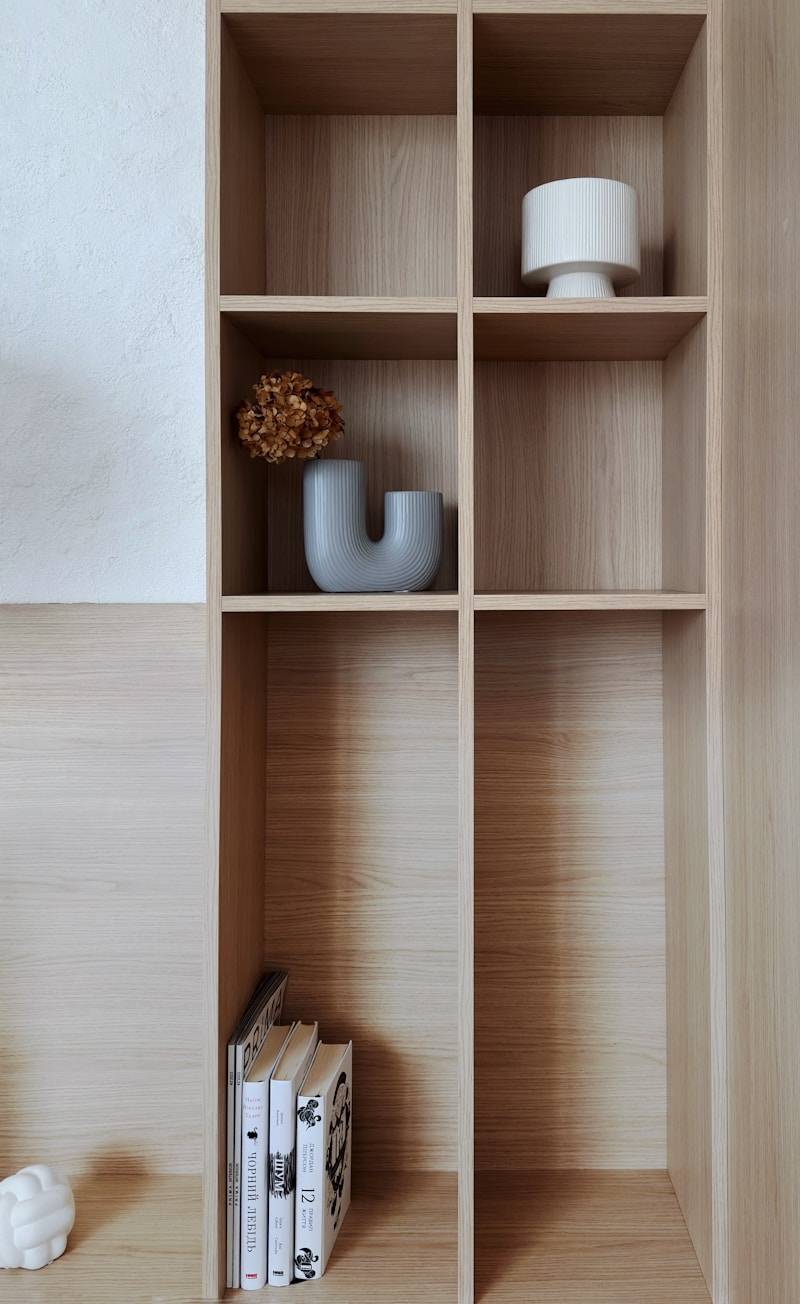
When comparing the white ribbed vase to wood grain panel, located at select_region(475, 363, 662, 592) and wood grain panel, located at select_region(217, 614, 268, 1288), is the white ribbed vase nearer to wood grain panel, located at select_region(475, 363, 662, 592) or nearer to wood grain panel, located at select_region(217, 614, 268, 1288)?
wood grain panel, located at select_region(475, 363, 662, 592)

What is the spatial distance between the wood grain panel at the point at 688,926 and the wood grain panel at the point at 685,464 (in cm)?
7

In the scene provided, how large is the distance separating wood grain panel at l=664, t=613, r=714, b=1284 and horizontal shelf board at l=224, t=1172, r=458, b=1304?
33cm

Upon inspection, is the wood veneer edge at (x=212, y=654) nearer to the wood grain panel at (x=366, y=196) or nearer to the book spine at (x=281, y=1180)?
the book spine at (x=281, y=1180)

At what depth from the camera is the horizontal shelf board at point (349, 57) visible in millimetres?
1221

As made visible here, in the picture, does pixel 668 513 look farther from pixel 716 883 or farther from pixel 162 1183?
pixel 162 1183

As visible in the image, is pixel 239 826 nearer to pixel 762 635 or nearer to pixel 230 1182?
pixel 230 1182


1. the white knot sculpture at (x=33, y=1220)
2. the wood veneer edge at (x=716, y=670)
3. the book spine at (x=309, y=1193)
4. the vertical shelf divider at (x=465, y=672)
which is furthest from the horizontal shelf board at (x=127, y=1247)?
the wood veneer edge at (x=716, y=670)

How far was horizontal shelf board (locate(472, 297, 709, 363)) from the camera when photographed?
3.92 feet

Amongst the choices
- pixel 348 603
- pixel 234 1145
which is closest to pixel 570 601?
pixel 348 603

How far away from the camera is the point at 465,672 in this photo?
3.95 ft

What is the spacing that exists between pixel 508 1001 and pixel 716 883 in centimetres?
42

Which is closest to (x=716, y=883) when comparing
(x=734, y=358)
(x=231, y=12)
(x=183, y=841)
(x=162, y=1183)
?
(x=734, y=358)

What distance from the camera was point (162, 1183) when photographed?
4.71 ft

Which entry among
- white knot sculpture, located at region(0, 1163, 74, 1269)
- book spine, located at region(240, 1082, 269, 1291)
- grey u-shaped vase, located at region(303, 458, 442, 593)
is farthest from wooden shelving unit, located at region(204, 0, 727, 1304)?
white knot sculpture, located at region(0, 1163, 74, 1269)
